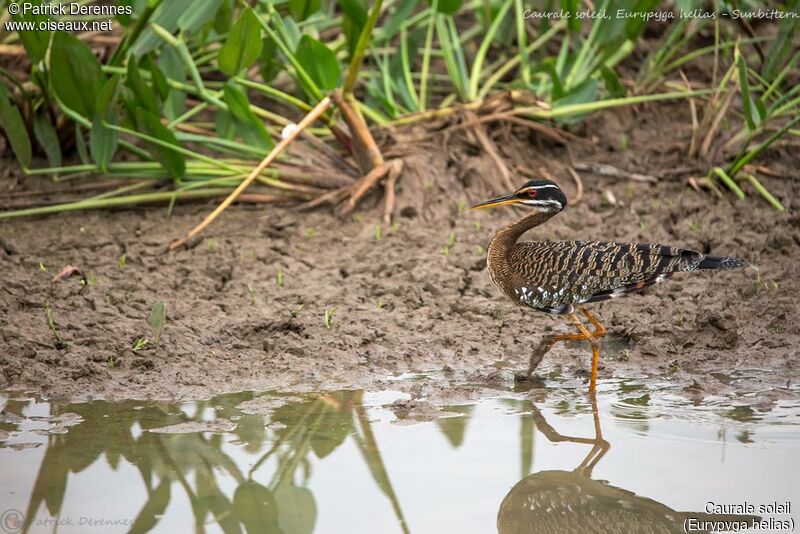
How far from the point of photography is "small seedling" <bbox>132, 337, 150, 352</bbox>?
18.7 feet

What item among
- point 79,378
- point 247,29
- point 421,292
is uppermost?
point 247,29

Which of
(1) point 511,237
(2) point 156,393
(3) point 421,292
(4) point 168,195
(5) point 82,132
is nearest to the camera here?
(2) point 156,393

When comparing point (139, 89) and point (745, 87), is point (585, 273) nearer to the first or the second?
point (745, 87)

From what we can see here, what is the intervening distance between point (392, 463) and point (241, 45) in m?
3.36

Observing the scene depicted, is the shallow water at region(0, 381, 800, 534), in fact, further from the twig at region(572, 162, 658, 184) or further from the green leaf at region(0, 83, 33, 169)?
the twig at region(572, 162, 658, 184)

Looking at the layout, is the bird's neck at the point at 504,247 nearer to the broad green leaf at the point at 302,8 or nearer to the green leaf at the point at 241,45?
the green leaf at the point at 241,45

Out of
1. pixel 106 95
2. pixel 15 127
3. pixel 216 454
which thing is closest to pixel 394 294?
pixel 216 454

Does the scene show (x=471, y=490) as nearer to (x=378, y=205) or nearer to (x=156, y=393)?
(x=156, y=393)

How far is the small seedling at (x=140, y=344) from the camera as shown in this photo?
224 inches

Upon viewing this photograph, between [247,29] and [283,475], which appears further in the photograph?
[247,29]

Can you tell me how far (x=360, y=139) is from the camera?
24.4 feet

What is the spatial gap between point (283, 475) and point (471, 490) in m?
0.81

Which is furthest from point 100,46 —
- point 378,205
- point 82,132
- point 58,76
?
point 378,205

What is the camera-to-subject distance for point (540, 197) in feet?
19.2
